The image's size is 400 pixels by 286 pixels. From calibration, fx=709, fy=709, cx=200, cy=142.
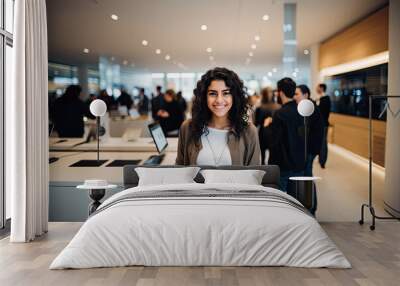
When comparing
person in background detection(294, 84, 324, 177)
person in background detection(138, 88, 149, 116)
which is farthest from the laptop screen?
person in background detection(294, 84, 324, 177)

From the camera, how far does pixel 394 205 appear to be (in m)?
7.27

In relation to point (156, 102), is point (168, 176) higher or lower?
lower

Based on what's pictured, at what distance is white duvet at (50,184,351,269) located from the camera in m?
5.10

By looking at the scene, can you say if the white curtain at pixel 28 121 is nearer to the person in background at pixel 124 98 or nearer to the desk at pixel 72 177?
the desk at pixel 72 177

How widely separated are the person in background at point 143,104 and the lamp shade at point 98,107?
17.2 inches

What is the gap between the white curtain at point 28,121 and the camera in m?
6.19

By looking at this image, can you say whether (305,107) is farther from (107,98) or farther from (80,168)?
(80,168)

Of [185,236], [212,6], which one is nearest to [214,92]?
[212,6]

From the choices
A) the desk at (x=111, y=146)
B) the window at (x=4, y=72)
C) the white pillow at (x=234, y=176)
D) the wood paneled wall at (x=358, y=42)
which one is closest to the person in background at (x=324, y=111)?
the wood paneled wall at (x=358, y=42)

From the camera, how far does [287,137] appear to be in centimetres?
700

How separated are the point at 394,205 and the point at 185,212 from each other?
2.98 metres

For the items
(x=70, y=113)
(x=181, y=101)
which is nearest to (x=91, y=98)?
(x=70, y=113)

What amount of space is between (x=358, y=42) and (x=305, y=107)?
938mm

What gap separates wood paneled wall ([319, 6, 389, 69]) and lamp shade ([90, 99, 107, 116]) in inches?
89.9
